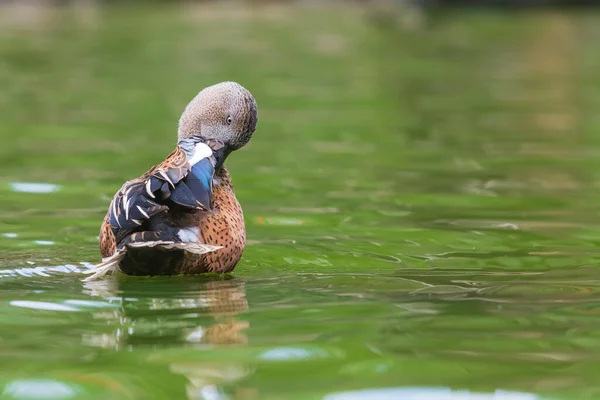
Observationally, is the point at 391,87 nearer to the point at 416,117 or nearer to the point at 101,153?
the point at 416,117

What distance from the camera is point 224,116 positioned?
7.11 metres

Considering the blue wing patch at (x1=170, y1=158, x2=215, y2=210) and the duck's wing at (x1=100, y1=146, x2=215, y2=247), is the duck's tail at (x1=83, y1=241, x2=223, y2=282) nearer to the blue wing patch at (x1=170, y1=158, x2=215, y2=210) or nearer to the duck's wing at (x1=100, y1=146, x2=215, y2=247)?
the duck's wing at (x1=100, y1=146, x2=215, y2=247)

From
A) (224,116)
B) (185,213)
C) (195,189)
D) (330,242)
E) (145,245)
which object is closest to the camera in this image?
(145,245)

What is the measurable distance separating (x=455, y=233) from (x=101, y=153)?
453 cm

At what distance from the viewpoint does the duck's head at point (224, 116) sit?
23.3 feet

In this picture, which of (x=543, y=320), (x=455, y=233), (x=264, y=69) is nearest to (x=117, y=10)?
(x=264, y=69)

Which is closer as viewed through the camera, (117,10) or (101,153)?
(101,153)

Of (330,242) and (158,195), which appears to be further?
(330,242)

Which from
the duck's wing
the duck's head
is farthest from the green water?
the duck's head

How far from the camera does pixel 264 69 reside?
20438 mm

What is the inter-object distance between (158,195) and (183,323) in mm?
831

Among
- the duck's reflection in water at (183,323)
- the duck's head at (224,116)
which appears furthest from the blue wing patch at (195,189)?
the duck's head at (224,116)

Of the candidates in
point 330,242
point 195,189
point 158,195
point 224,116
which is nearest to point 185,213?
point 195,189

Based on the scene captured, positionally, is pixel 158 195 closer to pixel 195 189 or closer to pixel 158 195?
pixel 158 195
